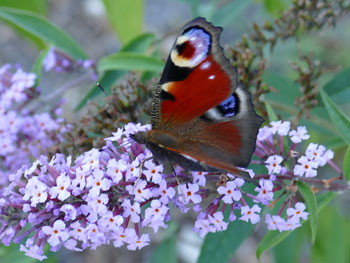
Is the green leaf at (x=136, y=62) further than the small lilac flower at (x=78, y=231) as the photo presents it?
Yes

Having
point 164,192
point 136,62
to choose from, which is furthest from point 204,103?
point 136,62

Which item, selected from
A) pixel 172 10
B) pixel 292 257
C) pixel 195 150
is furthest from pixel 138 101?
pixel 172 10

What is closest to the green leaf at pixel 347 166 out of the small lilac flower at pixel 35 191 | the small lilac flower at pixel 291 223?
the small lilac flower at pixel 291 223

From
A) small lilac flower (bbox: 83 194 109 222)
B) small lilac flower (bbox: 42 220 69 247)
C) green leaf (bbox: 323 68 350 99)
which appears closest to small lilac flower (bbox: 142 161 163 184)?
small lilac flower (bbox: 83 194 109 222)

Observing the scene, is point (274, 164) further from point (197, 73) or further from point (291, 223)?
point (197, 73)

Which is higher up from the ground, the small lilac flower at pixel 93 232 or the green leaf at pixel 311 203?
the small lilac flower at pixel 93 232

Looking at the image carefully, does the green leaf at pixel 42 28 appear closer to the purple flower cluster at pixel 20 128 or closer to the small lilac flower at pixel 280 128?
the purple flower cluster at pixel 20 128
